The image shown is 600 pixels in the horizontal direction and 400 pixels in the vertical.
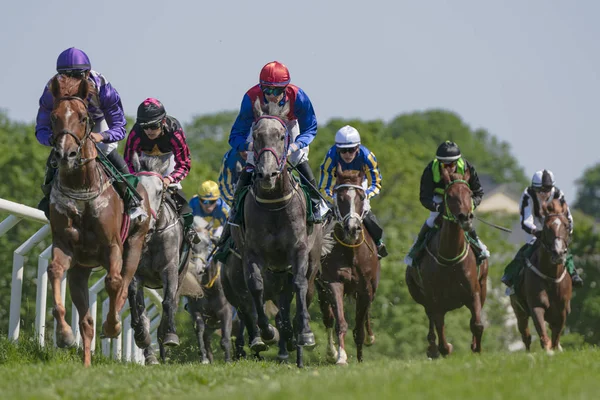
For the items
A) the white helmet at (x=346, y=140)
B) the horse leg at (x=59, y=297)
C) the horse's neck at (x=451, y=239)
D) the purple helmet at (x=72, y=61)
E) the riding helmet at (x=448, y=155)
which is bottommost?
the horse leg at (x=59, y=297)

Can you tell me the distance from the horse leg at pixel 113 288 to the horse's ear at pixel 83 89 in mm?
1495

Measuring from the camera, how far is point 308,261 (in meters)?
13.7

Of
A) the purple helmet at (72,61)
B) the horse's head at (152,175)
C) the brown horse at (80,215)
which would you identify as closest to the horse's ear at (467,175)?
the horse's head at (152,175)

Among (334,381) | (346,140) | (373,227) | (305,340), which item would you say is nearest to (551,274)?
(373,227)

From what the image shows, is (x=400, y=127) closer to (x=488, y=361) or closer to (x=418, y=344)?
(x=418, y=344)

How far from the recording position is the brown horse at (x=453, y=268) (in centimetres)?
1566

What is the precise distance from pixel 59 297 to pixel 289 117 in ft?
11.9

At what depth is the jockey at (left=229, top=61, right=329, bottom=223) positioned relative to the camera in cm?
1357

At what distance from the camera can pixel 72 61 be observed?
12.4 meters

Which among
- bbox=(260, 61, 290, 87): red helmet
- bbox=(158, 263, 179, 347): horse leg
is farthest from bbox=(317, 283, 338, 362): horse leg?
bbox=(260, 61, 290, 87): red helmet

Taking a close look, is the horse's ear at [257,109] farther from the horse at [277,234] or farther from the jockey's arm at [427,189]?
the jockey's arm at [427,189]

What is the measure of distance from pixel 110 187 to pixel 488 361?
427cm

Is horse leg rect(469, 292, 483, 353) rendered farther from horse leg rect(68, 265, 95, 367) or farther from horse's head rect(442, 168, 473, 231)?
horse leg rect(68, 265, 95, 367)

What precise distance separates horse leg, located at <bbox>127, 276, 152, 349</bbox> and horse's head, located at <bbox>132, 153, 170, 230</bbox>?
31.9 inches
